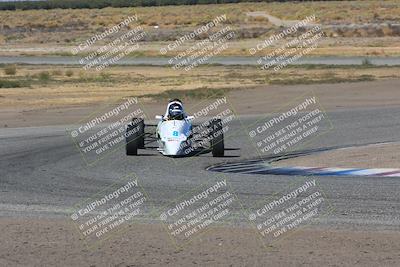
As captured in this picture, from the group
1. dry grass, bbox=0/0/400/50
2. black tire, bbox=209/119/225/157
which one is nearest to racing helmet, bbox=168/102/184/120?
black tire, bbox=209/119/225/157

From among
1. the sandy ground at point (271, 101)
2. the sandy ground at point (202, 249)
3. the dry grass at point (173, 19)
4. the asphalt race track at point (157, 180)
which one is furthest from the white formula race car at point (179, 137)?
the dry grass at point (173, 19)

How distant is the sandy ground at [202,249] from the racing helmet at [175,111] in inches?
338

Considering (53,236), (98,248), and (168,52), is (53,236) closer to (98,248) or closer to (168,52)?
(98,248)

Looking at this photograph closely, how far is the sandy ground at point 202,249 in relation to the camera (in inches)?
402

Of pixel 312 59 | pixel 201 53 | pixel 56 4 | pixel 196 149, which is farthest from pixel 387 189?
pixel 56 4

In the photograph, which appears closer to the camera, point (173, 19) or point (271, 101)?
point (271, 101)

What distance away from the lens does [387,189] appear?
48.4 feet

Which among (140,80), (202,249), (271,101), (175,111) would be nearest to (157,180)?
(175,111)

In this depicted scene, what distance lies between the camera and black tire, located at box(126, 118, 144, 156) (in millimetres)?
20453

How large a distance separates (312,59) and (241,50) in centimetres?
1253

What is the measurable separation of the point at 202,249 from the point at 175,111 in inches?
389

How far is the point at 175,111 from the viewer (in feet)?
67.5

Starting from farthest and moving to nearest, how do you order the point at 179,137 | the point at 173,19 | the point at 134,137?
the point at 173,19 → the point at 134,137 → the point at 179,137

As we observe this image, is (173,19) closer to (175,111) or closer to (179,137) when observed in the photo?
(175,111)
